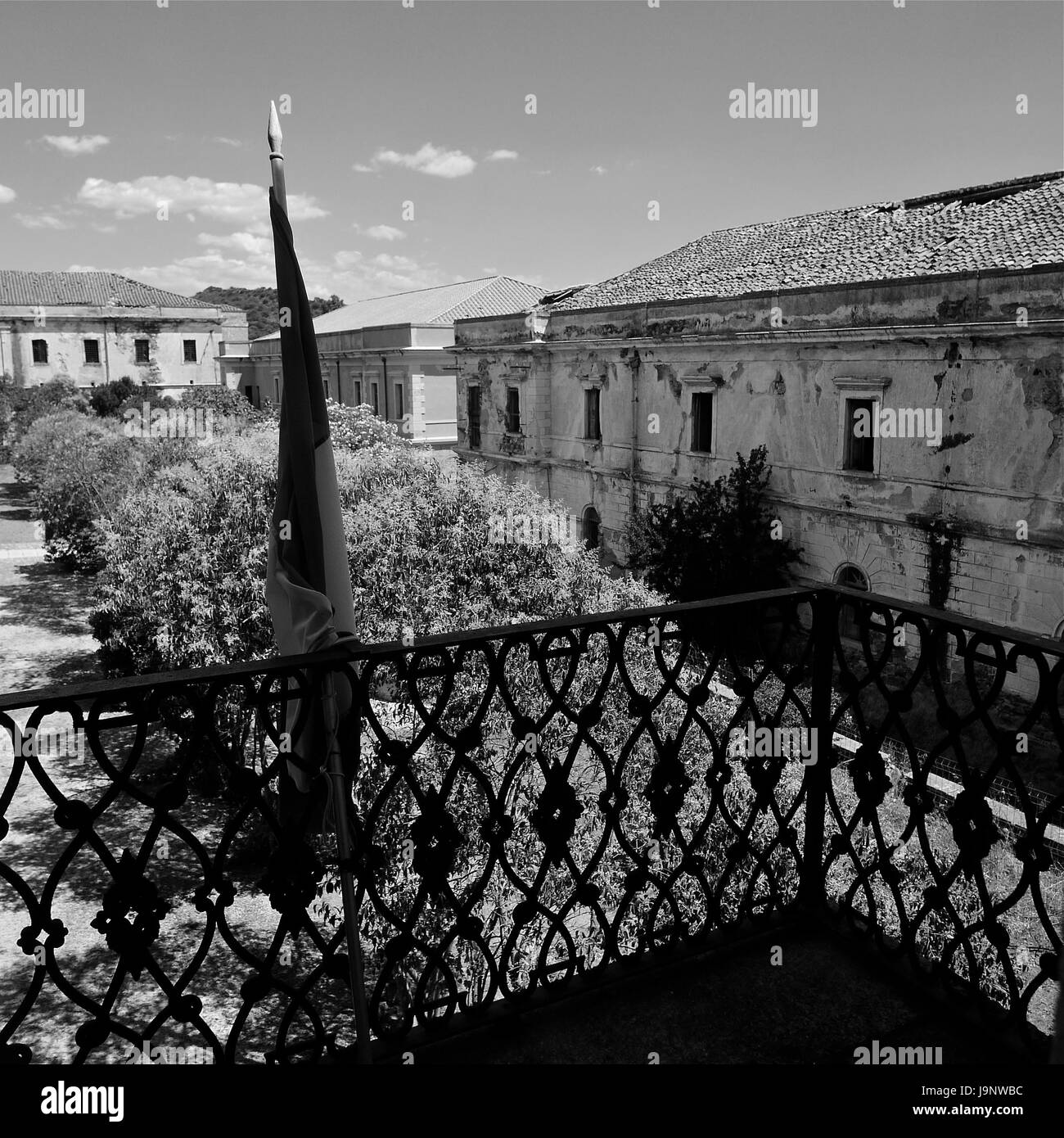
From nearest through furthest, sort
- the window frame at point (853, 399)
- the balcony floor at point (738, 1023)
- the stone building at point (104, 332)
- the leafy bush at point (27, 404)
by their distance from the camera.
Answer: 1. the balcony floor at point (738, 1023)
2. the window frame at point (853, 399)
3. the leafy bush at point (27, 404)
4. the stone building at point (104, 332)

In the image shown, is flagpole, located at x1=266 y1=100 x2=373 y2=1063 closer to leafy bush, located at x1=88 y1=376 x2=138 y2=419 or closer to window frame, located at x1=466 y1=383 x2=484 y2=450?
window frame, located at x1=466 y1=383 x2=484 y2=450

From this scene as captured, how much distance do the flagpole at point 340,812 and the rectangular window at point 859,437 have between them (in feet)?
46.9

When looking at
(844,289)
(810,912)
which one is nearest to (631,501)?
(844,289)

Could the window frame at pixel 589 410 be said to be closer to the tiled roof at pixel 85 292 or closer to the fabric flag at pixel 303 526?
the fabric flag at pixel 303 526

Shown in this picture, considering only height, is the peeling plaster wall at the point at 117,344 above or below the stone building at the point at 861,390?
above

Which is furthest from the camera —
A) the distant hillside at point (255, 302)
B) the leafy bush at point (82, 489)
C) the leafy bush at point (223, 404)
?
the distant hillside at point (255, 302)

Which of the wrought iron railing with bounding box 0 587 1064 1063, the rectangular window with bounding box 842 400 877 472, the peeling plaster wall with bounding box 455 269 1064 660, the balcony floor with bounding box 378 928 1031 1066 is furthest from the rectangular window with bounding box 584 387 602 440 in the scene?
the balcony floor with bounding box 378 928 1031 1066

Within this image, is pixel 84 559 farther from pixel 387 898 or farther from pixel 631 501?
pixel 387 898

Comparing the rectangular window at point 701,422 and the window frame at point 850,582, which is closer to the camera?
the window frame at point 850,582

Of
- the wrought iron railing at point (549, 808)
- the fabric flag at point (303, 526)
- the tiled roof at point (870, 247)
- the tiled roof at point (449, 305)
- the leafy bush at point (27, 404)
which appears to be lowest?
the wrought iron railing at point (549, 808)

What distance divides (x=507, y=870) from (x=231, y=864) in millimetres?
9071

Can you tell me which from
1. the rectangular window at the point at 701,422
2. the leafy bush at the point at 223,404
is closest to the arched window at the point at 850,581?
the rectangular window at the point at 701,422

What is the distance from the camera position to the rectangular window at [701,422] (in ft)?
61.1

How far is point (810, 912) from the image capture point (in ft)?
10.2
